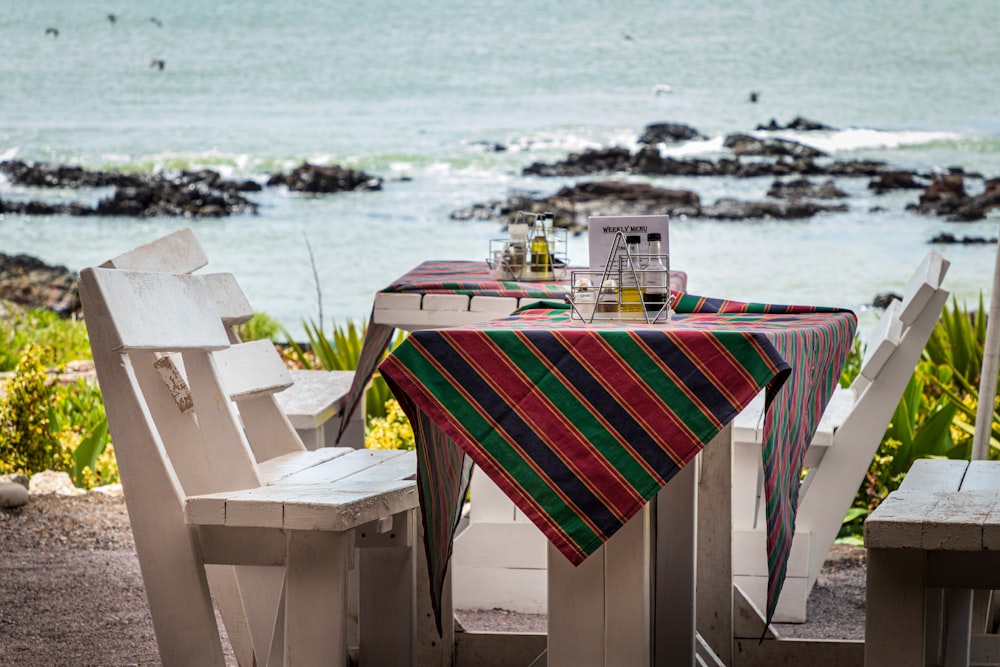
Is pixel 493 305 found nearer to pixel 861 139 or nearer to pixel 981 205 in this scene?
pixel 981 205

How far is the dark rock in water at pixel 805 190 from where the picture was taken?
1073cm

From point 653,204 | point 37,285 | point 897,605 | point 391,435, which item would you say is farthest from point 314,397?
point 653,204

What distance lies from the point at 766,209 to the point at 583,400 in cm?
962

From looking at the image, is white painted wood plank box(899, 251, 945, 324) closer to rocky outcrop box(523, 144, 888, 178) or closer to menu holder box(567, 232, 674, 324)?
menu holder box(567, 232, 674, 324)


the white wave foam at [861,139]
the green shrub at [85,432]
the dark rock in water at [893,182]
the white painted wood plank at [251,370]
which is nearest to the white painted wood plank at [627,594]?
the white painted wood plank at [251,370]

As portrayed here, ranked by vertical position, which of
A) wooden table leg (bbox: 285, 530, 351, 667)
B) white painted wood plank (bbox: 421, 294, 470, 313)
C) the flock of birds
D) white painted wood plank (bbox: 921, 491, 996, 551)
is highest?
the flock of birds

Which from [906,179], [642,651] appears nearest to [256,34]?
[906,179]

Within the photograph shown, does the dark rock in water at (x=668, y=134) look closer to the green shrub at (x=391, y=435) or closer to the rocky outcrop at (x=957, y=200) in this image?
the rocky outcrop at (x=957, y=200)

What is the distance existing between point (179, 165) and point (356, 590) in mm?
9589

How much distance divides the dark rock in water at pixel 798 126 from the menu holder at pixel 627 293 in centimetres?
962

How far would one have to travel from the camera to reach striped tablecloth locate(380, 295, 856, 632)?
1466 millimetres

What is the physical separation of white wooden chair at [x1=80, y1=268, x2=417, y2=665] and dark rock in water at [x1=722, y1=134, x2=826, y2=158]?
940 cm

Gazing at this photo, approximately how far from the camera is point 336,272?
1074cm

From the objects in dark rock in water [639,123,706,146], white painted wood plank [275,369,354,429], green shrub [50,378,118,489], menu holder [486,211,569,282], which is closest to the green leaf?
green shrub [50,378,118,489]
